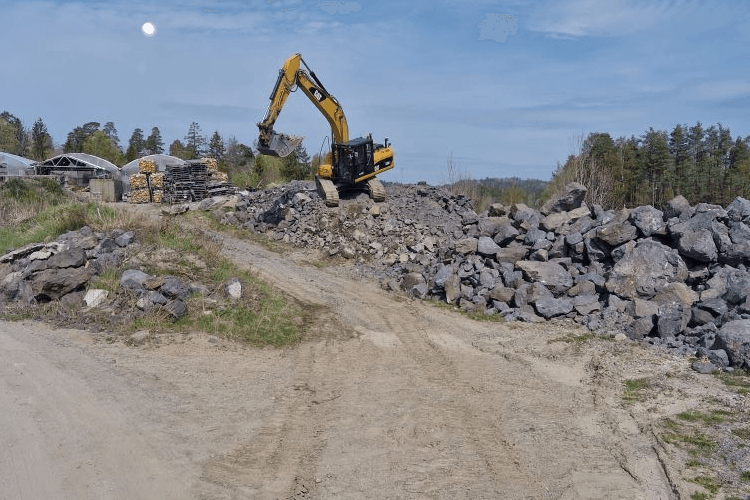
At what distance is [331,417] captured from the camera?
6527 millimetres

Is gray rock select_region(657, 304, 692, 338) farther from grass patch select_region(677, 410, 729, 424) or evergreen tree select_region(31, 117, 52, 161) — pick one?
evergreen tree select_region(31, 117, 52, 161)

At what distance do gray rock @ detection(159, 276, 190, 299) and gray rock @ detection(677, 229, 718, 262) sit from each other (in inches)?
347

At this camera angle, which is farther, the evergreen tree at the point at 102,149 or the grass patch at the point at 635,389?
the evergreen tree at the point at 102,149

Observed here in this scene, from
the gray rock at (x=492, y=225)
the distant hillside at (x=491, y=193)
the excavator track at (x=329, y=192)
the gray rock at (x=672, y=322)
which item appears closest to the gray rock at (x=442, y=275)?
the gray rock at (x=492, y=225)

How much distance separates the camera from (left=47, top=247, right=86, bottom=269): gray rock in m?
10.3

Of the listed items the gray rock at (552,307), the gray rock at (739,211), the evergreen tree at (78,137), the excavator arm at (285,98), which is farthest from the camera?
the evergreen tree at (78,137)

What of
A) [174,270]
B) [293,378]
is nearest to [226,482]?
[293,378]

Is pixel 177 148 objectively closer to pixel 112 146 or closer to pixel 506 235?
pixel 112 146

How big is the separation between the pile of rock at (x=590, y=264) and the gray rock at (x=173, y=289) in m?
4.89

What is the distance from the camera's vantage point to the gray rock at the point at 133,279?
32.3 ft

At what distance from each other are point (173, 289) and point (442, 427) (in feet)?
17.6

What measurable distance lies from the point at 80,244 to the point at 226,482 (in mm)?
7745

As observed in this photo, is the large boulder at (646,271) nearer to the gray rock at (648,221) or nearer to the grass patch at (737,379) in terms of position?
the gray rock at (648,221)

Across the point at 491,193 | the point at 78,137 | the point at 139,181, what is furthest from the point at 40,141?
the point at 491,193
